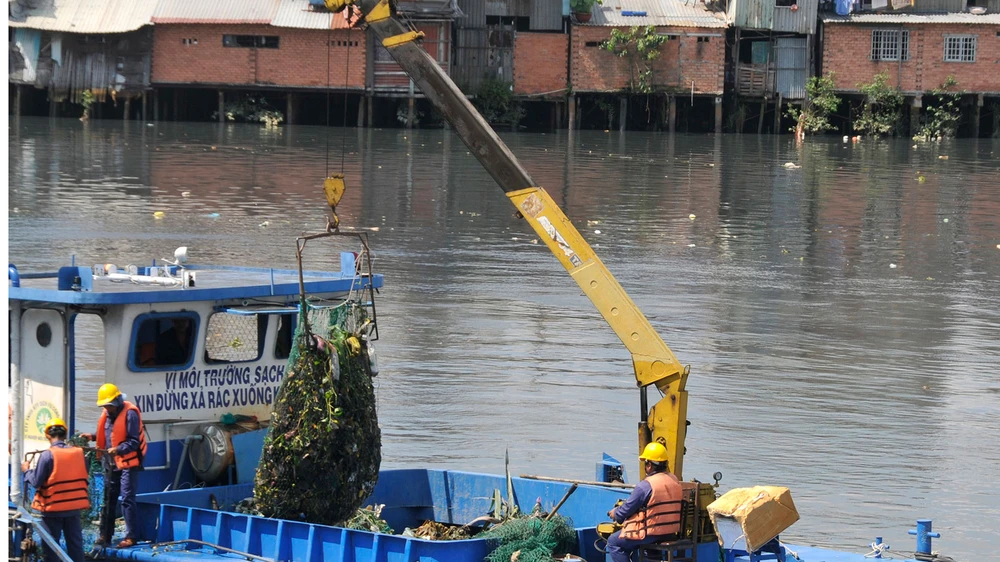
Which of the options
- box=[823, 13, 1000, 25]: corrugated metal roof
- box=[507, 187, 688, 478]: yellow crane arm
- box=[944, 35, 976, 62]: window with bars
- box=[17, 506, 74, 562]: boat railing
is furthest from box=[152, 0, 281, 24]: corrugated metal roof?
box=[17, 506, 74, 562]: boat railing

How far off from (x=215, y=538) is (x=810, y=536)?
18.7 feet

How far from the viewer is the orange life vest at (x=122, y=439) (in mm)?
10414

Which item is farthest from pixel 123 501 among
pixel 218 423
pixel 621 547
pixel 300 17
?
pixel 300 17

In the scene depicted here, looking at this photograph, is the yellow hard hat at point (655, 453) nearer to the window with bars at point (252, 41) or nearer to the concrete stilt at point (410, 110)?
the concrete stilt at point (410, 110)

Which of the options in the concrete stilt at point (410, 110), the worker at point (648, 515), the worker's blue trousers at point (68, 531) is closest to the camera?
the worker at point (648, 515)

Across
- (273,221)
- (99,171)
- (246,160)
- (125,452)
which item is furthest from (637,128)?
(125,452)

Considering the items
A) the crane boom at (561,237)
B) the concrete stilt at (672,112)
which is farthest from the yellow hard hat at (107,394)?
the concrete stilt at (672,112)

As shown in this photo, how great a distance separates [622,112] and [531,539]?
4807cm

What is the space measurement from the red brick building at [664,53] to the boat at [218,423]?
4353cm

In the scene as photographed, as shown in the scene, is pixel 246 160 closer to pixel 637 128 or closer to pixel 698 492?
pixel 637 128

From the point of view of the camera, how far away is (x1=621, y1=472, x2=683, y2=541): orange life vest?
31.5 feet

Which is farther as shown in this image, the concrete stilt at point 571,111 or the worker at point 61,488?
the concrete stilt at point 571,111

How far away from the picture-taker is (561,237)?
11.0 metres

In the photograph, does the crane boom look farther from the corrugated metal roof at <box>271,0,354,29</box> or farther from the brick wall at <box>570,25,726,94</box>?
the brick wall at <box>570,25,726,94</box>
